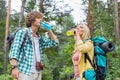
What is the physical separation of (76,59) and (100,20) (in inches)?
874

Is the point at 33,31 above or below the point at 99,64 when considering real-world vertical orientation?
above

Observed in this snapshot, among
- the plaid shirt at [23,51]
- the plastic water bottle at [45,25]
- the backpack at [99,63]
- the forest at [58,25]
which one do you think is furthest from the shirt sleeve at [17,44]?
the forest at [58,25]

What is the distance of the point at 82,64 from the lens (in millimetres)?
4566

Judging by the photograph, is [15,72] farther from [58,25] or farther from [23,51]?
[58,25]

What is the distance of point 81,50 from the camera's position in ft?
14.5

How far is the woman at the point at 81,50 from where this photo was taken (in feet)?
14.5

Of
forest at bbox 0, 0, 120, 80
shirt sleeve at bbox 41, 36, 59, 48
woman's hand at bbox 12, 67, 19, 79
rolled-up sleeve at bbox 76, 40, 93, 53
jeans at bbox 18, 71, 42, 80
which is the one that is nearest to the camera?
woman's hand at bbox 12, 67, 19, 79

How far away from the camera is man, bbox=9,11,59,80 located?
163 inches

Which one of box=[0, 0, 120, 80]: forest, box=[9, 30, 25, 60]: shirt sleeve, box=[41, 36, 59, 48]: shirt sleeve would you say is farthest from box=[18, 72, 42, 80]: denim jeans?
box=[0, 0, 120, 80]: forest

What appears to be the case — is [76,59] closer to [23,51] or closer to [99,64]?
[99,64]

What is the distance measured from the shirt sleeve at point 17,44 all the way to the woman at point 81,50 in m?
0.76

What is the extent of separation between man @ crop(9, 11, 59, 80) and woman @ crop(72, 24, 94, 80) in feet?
1.72

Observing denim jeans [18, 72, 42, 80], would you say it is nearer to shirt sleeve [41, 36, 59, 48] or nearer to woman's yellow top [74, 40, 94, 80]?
shirt sleeve [41, 36, 59, 48]

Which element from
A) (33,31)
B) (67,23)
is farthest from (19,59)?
(67,23)
